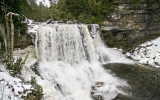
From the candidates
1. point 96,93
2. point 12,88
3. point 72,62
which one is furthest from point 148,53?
point 12,88

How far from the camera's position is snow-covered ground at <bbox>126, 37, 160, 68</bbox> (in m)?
10.6

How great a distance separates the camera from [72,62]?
9.28 m

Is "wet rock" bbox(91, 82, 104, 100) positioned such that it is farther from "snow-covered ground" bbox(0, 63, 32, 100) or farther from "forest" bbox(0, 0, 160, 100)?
"snow-covered ground" bbox(0, 63, 32, 100)

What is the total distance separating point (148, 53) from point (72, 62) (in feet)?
24.7

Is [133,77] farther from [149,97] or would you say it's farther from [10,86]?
[10,86]

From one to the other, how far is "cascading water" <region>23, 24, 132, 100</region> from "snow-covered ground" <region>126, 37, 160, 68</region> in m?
1.35

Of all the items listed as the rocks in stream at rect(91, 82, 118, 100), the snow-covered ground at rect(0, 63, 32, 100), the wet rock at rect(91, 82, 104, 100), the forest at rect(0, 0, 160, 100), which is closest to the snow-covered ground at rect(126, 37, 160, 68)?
the forest at rect(0, 0, 160, 100)

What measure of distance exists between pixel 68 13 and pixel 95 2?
3284 millimetres

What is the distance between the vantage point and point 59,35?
9.41 metres

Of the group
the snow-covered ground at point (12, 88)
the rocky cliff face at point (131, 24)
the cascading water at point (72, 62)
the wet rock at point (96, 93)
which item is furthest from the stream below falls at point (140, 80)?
the rocky cliff face at point (131, 24)

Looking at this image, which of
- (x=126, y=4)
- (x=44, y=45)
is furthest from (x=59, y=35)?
(x=126, y=4)

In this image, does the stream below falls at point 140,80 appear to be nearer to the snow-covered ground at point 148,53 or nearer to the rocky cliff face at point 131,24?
the snow-covered ground at point 148,53

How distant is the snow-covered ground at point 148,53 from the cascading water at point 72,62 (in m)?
1.35

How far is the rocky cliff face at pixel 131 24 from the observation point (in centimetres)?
1330
